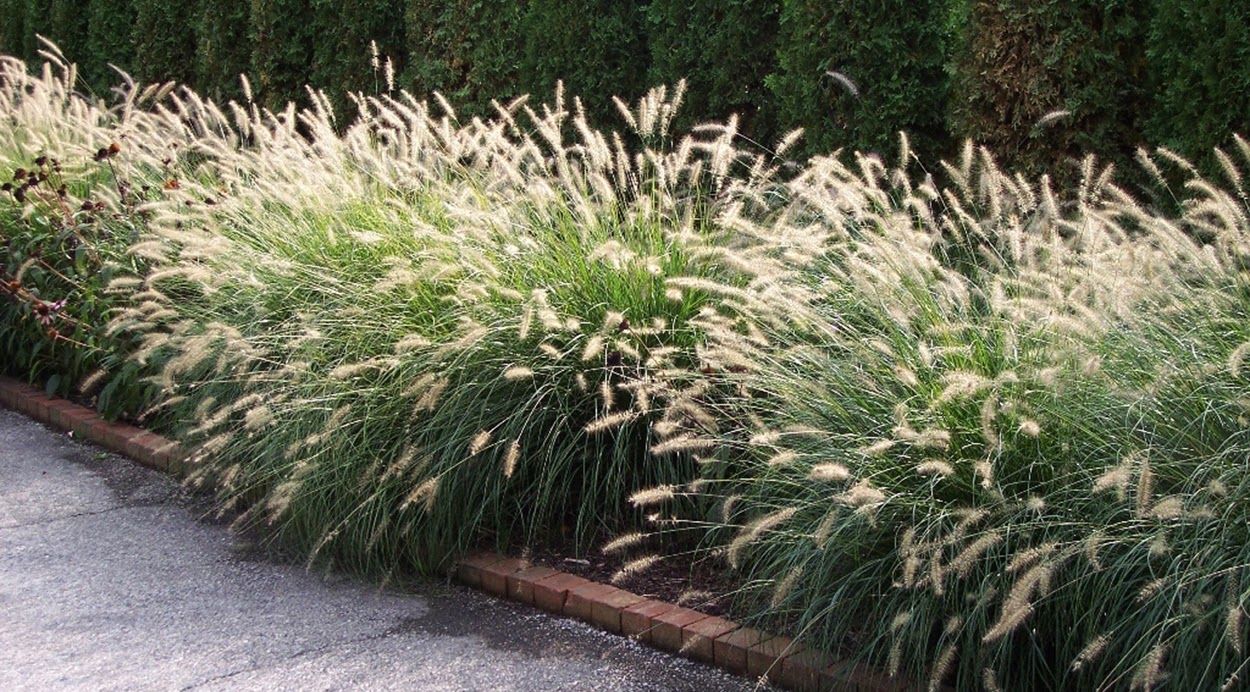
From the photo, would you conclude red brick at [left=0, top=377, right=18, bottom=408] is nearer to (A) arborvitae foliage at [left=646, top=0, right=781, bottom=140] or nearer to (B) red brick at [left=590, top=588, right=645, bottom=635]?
(A) arborvitae foliage at [left=646, top=0, right=781, bottom=140]

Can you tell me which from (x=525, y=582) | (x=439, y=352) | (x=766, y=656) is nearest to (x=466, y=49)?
(x=439, y=352)

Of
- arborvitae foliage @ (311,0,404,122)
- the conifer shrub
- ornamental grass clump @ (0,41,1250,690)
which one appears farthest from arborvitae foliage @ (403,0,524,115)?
ornamental grass clump @ (0,41,1250,690)

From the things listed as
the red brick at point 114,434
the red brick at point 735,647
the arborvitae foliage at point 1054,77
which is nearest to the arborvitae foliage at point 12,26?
the red brick at point 114,434

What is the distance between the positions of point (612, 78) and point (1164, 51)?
343cm

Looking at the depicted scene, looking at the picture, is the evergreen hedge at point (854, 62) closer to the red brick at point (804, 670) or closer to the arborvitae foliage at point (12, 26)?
the red brick at point (804, 670)

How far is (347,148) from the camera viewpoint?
6695 mm

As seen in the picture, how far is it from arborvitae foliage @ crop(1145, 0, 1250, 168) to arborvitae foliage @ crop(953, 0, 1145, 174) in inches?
6.7

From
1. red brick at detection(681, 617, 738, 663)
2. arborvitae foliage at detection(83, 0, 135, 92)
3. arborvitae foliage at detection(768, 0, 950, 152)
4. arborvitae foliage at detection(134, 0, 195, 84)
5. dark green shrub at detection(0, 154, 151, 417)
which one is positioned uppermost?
arborvitae foliage at detection(83, 0, 135, 92)

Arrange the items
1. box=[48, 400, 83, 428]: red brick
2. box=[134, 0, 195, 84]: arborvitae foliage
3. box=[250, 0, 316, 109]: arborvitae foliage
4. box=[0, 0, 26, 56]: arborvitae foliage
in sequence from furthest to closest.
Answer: box=[0, 0, 26, 56]: arborvitae foliage, box=[134, 0, 195, 84]: arborvitae foliage, box=[250, 0, 316, 109]: arborvitae foliage, box=[48, 400, 83, 428]: red brick

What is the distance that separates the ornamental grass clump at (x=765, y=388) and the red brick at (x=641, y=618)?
17cm

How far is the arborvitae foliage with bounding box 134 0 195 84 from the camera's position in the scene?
502 inches

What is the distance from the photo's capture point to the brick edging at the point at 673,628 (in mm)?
3805

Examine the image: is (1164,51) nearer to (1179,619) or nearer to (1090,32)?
(1090,32)

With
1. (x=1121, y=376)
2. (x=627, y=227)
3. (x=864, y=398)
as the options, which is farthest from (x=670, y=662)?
(x=627, y=227)
